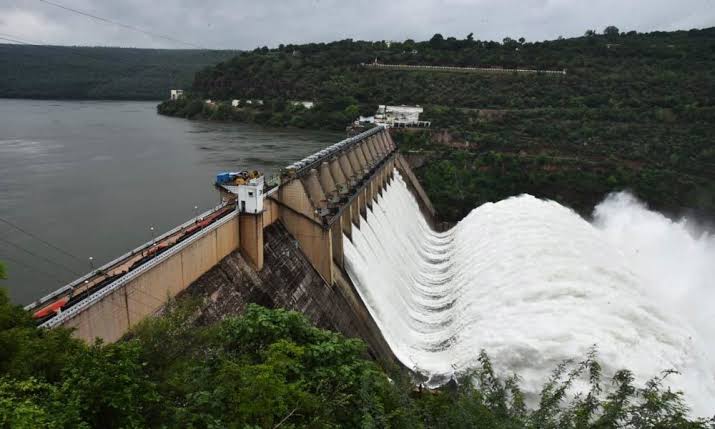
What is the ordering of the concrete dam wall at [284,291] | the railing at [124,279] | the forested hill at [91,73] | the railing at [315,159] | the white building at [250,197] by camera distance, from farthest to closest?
the forested hill at [91,73] → the railing at [315,159] → the white building at [250,197] → the concrete dam wall at [284,291] → the railing at [124,279]

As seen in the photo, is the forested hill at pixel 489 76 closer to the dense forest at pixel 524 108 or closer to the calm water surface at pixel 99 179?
the dense forest at pixel 524 108

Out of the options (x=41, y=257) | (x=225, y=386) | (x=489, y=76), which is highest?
(x=489, y=76)

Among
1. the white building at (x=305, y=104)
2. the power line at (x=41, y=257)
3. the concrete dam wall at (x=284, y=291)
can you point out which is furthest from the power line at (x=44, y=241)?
the white building at (x=305, y=104)

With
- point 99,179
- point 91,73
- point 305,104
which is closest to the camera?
point 99,179

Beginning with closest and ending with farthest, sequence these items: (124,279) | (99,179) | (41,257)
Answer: (124,279) → (41,257) → (99,179)

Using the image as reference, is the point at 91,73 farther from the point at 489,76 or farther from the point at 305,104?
the point at 489,76

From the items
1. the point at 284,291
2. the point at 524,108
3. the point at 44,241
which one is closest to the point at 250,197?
the point at 284,291

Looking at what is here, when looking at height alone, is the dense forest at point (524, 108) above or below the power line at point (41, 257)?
above
